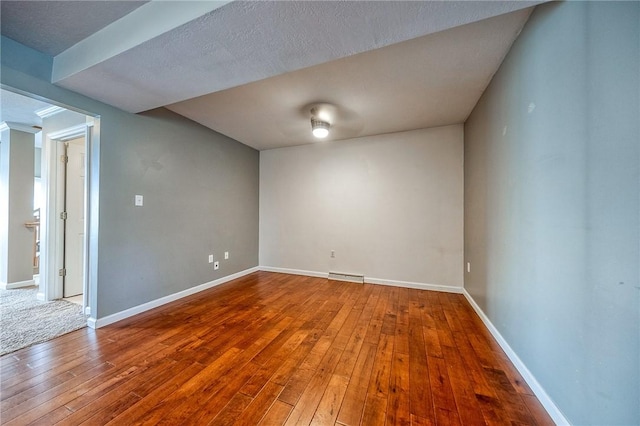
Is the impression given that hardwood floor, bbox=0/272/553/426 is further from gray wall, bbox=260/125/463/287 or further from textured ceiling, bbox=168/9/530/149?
textured ceiling, bbox=168/9/530/149

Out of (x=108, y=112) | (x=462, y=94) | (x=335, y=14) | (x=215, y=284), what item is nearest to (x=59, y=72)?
(x=108, y=112)

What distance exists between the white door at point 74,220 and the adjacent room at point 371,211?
27 millimetres

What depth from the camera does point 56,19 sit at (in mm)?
1504

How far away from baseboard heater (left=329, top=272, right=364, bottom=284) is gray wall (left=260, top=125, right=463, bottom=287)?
9cm

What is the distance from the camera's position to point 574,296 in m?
1.08

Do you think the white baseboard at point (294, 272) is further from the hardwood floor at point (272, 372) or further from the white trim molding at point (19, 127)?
the white trim molding at point (19, 127)

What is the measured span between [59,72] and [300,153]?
2907mm

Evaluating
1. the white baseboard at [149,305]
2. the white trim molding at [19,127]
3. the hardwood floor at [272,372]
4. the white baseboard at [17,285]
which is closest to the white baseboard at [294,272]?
the white baseboard at [149,305]

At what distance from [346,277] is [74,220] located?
386 cm

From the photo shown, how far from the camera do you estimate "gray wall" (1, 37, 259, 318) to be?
2221 millimetres

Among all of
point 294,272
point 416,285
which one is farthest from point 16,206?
point 416,285

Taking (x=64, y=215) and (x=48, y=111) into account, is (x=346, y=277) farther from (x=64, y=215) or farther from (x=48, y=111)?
(x=48, y=111)

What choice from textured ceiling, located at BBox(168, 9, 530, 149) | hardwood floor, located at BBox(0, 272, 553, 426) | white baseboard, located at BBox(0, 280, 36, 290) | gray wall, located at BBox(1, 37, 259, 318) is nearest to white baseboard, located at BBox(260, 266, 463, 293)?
hardwood floor, located at BBox(0, 272, 553, 426)

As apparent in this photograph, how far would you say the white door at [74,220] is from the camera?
115 inches
